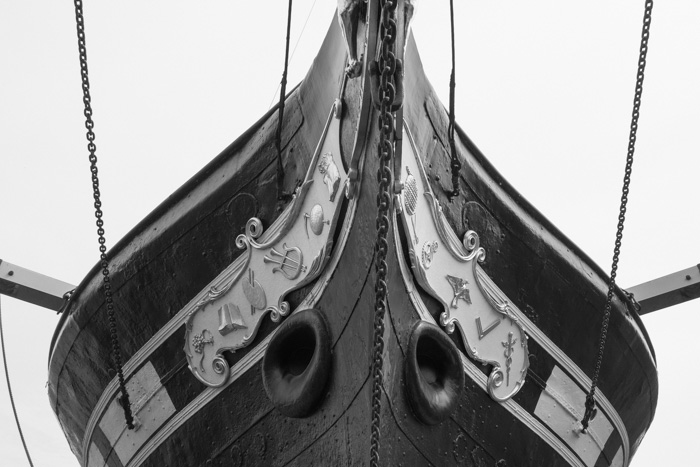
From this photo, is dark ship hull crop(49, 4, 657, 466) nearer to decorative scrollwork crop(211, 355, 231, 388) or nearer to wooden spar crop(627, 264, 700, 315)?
decorative scrollwork crop(211, 355, 231, 388)

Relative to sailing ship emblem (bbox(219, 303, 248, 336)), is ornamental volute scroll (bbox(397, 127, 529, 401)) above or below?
below

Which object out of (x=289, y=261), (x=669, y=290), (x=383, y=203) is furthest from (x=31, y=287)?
(x=669, y=290)

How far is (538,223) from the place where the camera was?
4578mm

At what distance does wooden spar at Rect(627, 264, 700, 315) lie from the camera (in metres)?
5.82

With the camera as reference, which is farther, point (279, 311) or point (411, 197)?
point (279, 311)

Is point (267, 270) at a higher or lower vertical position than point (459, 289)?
higher

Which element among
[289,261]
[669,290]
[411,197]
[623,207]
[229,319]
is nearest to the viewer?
[411,197]

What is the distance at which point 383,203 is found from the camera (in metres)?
3.52

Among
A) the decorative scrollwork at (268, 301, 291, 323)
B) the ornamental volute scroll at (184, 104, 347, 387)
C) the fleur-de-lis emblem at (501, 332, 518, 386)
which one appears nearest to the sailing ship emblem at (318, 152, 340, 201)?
the ornamental volute scroll at (184, 104, 347, 387)

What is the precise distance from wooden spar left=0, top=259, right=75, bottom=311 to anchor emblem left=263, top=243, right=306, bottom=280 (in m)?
2.24

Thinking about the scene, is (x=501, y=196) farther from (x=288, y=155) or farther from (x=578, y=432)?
(x=578, y=432)

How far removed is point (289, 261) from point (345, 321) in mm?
417

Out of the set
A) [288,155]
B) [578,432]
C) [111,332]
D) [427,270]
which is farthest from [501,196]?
[111,332]

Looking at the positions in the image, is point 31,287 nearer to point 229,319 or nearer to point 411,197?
point 229,319
